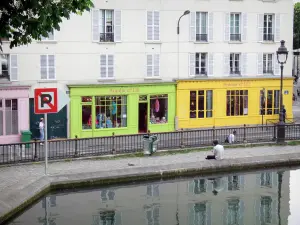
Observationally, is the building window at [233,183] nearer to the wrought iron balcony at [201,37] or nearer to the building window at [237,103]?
the building window at [237,103]

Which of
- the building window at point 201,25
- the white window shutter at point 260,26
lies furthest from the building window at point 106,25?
the white window shutter at point 260,26

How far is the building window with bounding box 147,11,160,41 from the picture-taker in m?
37.8

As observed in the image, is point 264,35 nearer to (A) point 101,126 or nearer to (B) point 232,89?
(B) point 232,89

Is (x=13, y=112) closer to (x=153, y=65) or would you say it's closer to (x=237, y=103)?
(x=153, y=65)

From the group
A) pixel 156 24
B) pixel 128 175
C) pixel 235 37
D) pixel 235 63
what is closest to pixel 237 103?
pixel 235 63

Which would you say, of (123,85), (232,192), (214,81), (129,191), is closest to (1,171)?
(129,191)

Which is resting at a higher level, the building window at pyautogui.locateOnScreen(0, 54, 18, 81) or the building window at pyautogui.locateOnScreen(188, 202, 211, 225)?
the building window at pyautogui.locateOnScreen(0, 54, 18, 81)

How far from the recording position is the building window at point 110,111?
36.5 metres

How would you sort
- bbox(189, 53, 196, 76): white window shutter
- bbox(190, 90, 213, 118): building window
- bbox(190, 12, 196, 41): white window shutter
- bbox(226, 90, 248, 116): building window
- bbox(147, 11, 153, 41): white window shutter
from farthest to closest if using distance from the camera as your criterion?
bbox(226, 90, 248, 116): building window
bbox(190, 90, 213, 118): building window
bbox(189, 53, 196, 76): white window shutter
bbox(190, 12, 196, 41): white window shutter
bbox(147, 11, 153, 41): white window shutter

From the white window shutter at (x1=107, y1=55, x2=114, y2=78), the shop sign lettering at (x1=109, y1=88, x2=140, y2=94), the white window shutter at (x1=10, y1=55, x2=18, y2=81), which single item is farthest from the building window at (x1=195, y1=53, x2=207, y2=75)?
the white window shutter at (x1=10, y1=55, x2=18, y2=81)

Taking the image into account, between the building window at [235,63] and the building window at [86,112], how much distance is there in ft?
36.6

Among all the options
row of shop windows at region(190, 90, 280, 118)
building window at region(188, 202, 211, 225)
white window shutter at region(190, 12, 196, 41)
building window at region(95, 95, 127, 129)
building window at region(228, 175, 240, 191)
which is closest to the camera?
building window at region(188, 202, 211, 225)

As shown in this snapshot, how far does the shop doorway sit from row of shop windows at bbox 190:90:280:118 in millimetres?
3543

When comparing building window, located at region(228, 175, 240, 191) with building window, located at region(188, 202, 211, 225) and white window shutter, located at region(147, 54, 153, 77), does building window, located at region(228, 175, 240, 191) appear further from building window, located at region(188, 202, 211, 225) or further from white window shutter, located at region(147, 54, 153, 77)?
white window shutter, located at region(147, 54, 153, 77)
